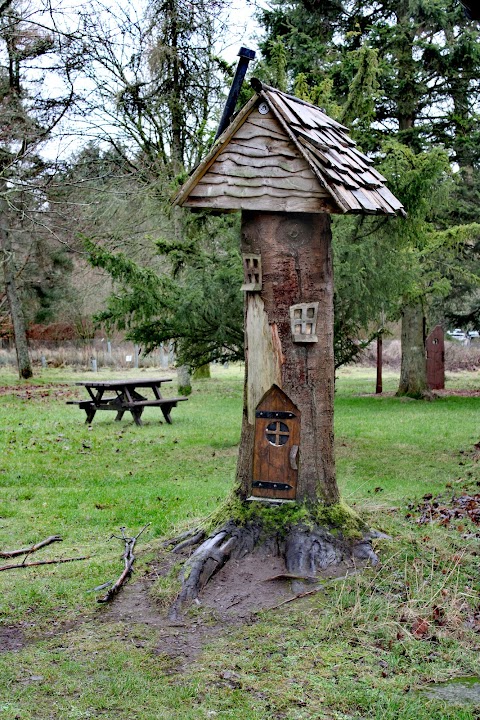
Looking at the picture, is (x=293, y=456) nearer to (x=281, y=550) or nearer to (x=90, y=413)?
(x=281, y=550)

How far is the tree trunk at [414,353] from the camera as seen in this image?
19.3 m

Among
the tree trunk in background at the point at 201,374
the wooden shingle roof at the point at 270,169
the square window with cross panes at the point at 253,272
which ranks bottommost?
the tree trunk in background at the point at 201,374

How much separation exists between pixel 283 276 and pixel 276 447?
1.23 metres

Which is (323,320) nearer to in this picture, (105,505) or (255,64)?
(105,505)

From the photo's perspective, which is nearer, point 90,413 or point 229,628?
point 229,628

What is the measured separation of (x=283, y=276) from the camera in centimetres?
545

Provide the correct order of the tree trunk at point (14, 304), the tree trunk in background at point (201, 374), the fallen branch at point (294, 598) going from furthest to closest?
the tree trunk in background at point (201, 374), the tree trunk at point (14, 304), the fallen branch at point (294, 598)

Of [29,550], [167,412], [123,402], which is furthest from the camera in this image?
[167,412]

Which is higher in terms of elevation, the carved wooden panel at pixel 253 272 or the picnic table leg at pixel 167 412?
the carved wooden panel at pixel 253 272

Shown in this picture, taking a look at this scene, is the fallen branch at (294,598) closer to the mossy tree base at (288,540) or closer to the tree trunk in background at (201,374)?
the mossy tree base at (288,540)

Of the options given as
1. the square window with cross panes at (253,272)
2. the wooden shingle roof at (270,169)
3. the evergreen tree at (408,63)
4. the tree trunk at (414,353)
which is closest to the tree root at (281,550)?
the square window with cross panes at (253,272)

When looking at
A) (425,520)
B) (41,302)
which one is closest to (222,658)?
(425,520)

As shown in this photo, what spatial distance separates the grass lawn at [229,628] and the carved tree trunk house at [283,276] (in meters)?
0.90

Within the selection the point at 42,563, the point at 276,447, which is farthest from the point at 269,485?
the point at 42,563
